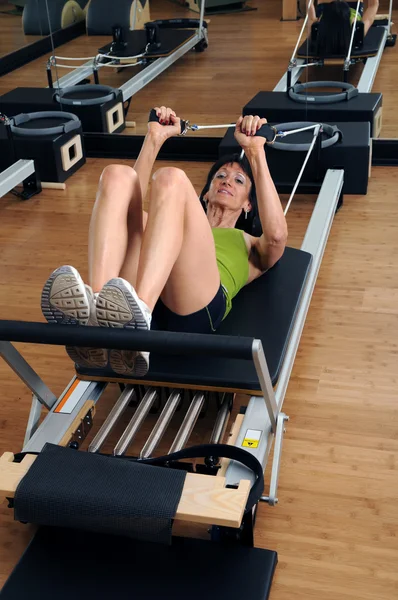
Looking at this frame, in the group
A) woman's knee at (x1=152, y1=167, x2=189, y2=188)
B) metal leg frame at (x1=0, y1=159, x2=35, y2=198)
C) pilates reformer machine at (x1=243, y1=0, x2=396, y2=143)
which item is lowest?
metal leg frame at (x1=0, y1=159, x2=35, y2=198)

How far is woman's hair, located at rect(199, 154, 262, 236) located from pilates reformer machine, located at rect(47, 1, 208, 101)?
5.51 feet

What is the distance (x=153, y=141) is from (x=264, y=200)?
429mm

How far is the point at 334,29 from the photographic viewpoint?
4082 millimetres

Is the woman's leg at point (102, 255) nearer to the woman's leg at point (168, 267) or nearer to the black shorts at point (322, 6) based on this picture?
the woman's leg at point (168, 267)

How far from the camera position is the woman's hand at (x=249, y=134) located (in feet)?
8.05

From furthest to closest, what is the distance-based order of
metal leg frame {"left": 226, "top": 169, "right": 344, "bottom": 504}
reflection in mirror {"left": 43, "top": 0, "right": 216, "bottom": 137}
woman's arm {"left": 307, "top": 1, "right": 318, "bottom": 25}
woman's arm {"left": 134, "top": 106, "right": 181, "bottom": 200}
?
reflection in mirror {"left": 43, "top": 0, "right": 216, "bottom": 137}, woman's arm {"left": 307, "top": 1, "right": 318, "bottom": 25}, woman's arm {"left": 134, "top": 106, "right": 181, "bottom": 200}, metal leg frame {"left": 226, "top": 169, "right": 344, "bottom": 504}

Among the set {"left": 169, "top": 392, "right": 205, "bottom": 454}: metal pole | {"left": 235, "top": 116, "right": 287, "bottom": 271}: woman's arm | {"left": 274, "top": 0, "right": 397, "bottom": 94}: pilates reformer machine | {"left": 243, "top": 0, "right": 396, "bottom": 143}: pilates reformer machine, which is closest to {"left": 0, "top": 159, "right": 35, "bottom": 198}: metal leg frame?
{"left": 243, "top": 0, "right": 396, "bottom": 143}: pilates reformer machine

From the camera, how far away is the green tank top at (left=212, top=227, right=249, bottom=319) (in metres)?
2.40

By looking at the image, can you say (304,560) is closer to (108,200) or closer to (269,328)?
(269,328)

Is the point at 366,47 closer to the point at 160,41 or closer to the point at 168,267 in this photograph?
→ the point at 160,41

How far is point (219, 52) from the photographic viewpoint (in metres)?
4.30

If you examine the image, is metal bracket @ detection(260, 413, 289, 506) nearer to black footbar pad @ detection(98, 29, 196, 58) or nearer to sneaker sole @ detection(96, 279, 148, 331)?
sneaker sole @ detection(96, 279, 148, 331)

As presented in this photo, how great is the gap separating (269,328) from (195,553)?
2.35 feet

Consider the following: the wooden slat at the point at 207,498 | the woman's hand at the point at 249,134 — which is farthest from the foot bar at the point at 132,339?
the woman's hand at the point at 249,134
